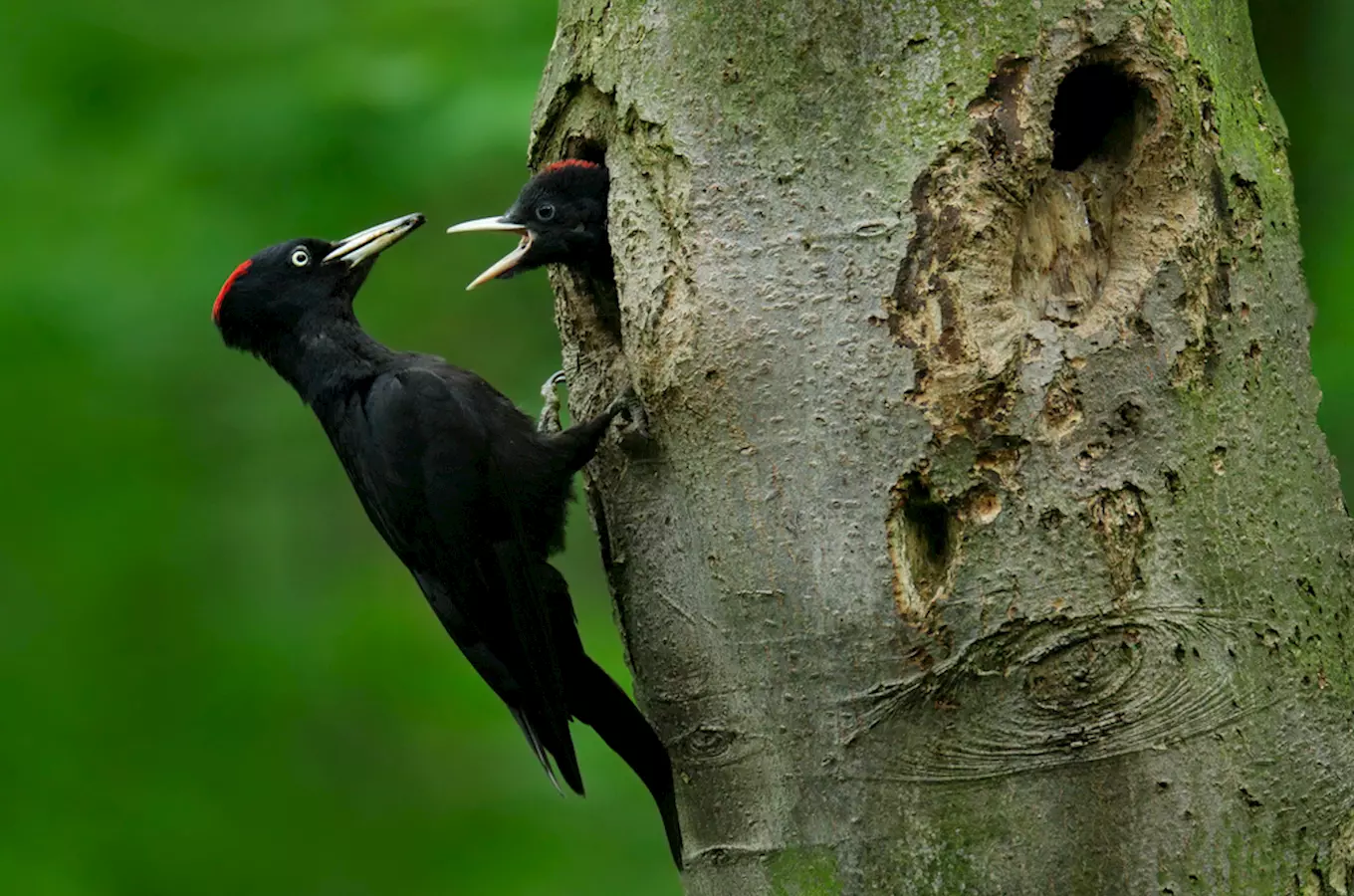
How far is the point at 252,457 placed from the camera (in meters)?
6.00

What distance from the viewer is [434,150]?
430cm

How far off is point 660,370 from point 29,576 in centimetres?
337

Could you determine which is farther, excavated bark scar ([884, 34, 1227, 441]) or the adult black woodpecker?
the adult black woodpecker

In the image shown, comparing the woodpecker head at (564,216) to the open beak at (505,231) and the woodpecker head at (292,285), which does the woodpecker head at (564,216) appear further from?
the woodpecker head at (292,285)

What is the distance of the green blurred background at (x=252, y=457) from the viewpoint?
4.59 metres

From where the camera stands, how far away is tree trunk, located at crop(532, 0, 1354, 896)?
2607 millimetres

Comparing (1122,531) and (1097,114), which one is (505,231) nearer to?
(1097,114)

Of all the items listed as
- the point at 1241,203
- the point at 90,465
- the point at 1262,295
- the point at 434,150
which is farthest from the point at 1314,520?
the point at 90,465

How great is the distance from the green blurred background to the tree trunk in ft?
4.80

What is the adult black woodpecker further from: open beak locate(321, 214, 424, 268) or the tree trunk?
the tree trunk

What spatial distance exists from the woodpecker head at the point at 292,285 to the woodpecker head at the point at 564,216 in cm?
58

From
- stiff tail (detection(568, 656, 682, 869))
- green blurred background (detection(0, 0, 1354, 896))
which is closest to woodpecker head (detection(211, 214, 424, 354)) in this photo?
green blurred background (detection(0, 0, 1354, 896))

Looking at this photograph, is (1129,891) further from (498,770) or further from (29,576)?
(29,576)

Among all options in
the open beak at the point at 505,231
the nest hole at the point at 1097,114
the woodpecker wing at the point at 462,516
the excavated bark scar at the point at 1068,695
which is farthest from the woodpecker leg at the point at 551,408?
the excavated bark scar at the point at 1068,695
